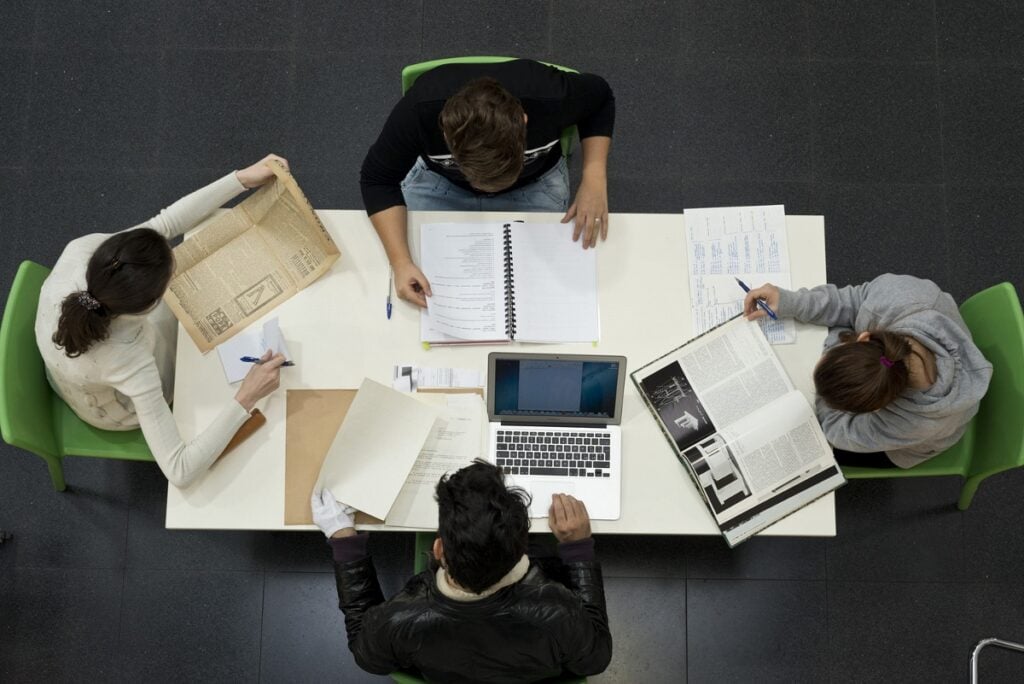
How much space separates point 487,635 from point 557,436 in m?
0.48

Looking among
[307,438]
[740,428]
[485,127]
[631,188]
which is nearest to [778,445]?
[740,428]

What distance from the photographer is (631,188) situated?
9.96 feet

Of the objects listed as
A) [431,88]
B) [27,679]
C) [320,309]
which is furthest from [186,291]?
[27,679]

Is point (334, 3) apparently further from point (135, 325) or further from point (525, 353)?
point (525, 353)

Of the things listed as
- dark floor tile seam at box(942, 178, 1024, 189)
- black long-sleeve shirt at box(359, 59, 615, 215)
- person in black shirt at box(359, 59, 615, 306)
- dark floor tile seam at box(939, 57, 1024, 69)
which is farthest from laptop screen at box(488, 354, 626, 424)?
dark floor tile seam at box(939, 57, 1024, 69)

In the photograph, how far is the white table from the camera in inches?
76.6

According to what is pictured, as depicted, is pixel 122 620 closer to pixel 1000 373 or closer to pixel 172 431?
pixel 172 431

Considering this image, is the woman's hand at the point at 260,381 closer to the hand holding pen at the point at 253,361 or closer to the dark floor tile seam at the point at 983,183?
→ the hand holding pen at the point at 253,361

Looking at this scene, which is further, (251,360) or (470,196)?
(470,196)

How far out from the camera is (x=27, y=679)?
2666 mm

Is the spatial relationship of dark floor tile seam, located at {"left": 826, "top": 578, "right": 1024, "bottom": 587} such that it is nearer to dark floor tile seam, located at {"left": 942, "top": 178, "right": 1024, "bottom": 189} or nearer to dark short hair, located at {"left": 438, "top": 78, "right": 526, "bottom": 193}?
dark floor tile seam, located at {"left": 942, "top": 178, "right": 1024, "bottom": 189}

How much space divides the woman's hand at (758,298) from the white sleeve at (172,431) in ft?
3.99

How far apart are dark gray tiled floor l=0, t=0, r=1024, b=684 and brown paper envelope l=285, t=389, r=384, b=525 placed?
0.84 m

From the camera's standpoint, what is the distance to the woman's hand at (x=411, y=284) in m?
2.05
